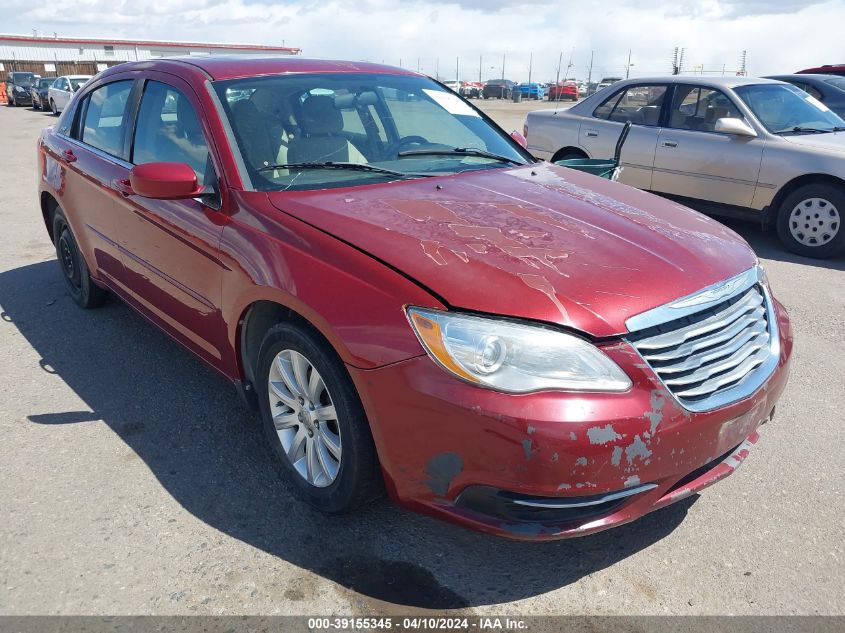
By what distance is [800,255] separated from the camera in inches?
261

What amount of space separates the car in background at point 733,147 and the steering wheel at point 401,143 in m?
4.35

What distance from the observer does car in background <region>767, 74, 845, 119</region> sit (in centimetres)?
936

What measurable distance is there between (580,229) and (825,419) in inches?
75.9

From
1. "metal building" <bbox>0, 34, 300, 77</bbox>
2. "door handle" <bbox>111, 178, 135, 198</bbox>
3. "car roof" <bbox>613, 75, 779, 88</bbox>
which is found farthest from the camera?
"metal building" <bbox>0, 34, 300, 77</bbox>

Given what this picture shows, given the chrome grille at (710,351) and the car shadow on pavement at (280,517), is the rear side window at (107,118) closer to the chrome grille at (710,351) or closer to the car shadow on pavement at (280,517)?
the car shadow on pavement at (280,517)

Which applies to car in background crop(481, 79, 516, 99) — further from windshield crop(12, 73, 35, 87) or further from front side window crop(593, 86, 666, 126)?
front side window crop(593, 86, 666, 126)

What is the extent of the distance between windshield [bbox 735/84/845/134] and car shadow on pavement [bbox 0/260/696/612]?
215 inches

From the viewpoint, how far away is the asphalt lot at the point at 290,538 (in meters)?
2.33

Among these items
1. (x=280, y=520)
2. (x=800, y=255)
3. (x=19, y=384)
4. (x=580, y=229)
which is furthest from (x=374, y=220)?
(x=800, y=255)

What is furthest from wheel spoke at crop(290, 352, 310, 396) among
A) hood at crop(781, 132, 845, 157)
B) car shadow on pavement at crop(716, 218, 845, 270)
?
hood at crop(781, 132, 845, 157)

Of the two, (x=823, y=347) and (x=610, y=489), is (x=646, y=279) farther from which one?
(x=823, y=347)

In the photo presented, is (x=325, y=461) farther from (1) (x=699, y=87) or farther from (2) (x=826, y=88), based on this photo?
(2) (x=826, y=88)

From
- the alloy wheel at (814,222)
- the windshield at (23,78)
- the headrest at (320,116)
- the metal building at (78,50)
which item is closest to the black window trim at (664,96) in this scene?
the alloy wheel at (814,222)

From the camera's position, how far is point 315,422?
263 centimetres
